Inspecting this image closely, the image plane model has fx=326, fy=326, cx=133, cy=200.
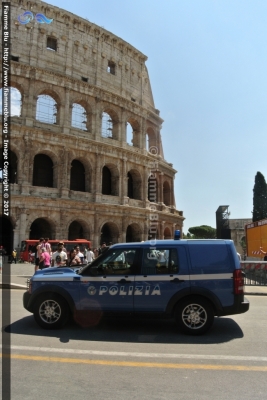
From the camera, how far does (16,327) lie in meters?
6.26

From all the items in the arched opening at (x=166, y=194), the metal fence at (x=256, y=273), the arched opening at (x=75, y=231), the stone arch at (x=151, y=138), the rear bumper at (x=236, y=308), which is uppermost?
the stone arch at (x=151, y=138)

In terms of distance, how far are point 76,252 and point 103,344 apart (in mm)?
7772

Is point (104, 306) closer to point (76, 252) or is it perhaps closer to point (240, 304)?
point (240, 304)

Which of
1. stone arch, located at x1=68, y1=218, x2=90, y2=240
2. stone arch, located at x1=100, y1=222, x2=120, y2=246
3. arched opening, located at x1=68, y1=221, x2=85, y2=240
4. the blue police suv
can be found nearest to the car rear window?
the blue police suv

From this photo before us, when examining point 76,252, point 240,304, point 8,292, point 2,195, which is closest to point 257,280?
point 76,252

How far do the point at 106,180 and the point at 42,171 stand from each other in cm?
614

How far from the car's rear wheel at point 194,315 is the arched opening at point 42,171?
21.7m

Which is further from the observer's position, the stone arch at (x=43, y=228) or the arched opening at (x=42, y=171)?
the arched opening at (x=42, y=171)

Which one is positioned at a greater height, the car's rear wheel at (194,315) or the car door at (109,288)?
the car door at (109,288)

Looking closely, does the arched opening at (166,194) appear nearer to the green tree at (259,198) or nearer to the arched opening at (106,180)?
the arched opening at (106,180)

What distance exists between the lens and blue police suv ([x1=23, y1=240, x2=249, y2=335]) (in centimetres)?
600

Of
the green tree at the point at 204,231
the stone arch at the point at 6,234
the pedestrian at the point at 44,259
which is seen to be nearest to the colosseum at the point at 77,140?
the stone arch at the point at 6,234

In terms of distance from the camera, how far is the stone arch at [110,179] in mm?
28938

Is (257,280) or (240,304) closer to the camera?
(240,304)
